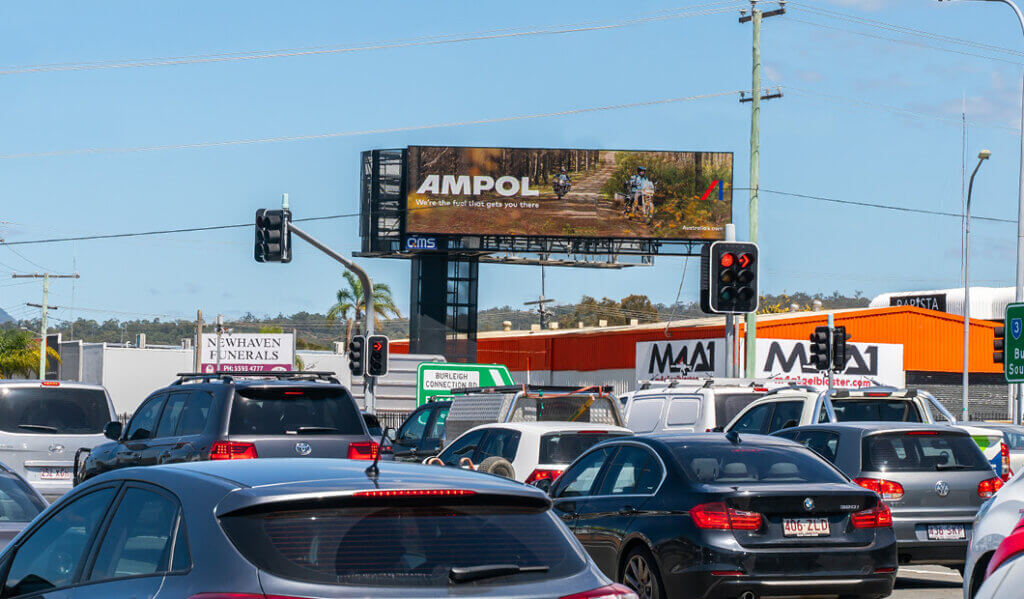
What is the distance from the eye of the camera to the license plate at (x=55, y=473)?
17.7 m

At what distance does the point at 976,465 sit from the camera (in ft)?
42.8

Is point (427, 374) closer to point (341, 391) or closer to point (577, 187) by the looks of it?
point (341, 391)

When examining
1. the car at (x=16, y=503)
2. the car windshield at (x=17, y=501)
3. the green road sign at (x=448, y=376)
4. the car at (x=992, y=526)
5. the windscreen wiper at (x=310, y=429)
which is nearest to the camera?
the car at (x=992, y=526)

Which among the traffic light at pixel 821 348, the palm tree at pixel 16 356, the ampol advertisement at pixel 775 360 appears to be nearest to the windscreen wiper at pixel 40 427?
the traffic light at pixel 821 348

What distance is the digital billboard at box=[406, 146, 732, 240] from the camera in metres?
57.9

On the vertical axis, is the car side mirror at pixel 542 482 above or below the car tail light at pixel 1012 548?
below

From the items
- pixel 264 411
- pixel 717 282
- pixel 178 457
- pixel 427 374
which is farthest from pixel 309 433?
pixel 427 374

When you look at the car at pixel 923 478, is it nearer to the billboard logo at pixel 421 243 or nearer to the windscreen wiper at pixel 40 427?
the windscreen wiper at pixel 40 427

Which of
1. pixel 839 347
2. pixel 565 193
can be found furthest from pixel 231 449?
pixel 565 193

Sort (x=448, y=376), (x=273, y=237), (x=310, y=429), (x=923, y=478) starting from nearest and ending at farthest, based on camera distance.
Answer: (x=923, y=478) → (x=310, y=429) → (x=273, y=237) → (x=448, y=376)

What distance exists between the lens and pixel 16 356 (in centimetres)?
6875

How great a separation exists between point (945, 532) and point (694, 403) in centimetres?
890

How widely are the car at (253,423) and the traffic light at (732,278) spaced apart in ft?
24.7

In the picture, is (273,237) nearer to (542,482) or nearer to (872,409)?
(872,409)
